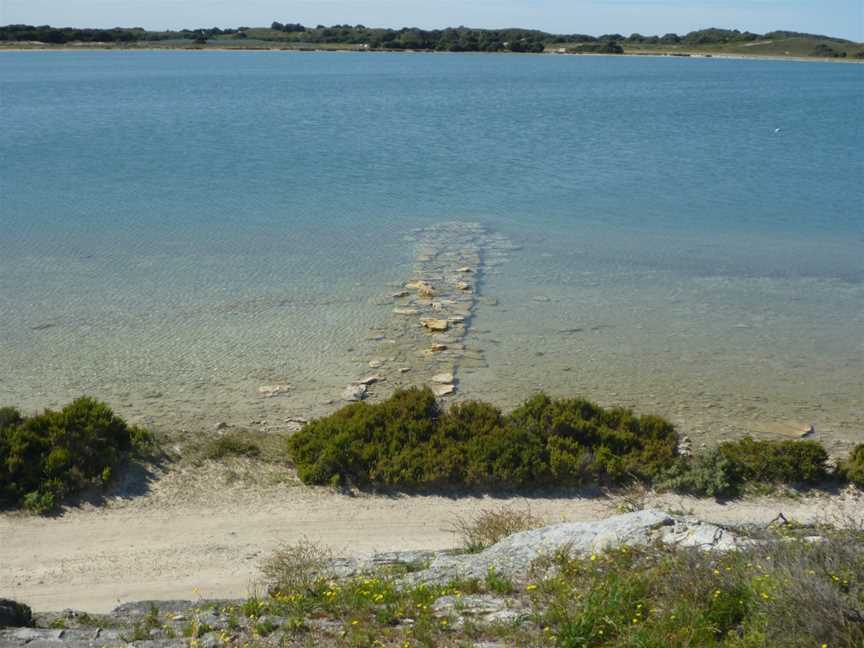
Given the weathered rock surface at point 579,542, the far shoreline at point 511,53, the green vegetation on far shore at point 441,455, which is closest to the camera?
the weathered rock surface at point 579,542

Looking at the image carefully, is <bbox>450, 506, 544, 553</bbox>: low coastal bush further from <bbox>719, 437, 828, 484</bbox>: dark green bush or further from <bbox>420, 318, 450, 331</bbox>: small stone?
<bbox>420, 318, 450, 331</bbox>: small stone

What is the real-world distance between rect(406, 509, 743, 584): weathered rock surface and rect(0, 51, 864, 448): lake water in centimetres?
571

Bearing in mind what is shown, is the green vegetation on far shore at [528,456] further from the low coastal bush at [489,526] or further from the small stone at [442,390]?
the small stone at [442,390]

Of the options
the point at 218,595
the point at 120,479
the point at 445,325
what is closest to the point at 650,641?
the point at 218,595

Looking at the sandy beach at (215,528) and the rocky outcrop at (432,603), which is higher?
the rocky outcrop at (432,603)

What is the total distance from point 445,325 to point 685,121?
42954mm

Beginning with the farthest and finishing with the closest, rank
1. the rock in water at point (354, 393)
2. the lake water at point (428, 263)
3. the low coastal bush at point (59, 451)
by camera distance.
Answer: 1. the lake water at point (428, 263)
2. the rock in water at point (354, 393)
3. the low coastal bush at point (59, 451)

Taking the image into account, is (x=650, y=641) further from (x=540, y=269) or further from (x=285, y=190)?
(x=285, y=190)

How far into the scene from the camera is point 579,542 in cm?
787

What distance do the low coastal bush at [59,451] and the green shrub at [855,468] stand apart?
28.9 feet

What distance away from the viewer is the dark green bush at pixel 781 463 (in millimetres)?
11234

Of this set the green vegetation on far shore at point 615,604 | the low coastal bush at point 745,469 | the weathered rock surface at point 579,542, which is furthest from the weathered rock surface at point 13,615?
the low coastal bush at point 745,469

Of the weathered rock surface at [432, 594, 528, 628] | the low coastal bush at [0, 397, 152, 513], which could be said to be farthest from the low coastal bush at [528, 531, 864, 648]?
the low coastal bush at [0, 397, 152, 513]

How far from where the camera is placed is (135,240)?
24094 mm
